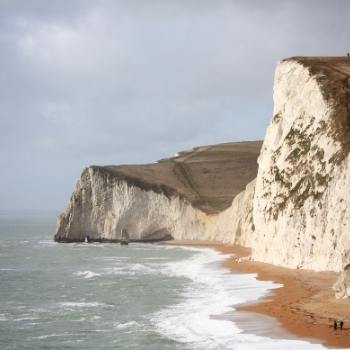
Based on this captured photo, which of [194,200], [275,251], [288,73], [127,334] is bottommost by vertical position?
[127,334]

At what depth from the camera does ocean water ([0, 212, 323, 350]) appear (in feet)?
91.8

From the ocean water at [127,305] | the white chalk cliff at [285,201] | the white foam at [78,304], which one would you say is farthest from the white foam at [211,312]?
the white chalk cliff at [285,201]

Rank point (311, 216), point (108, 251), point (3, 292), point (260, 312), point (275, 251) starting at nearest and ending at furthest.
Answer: point (260, 312)
point (3, 292)
point (311, 216)
point (275, 251)
point (108, 251)

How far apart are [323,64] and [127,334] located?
43.9m

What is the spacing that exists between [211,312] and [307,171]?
75.1 ft

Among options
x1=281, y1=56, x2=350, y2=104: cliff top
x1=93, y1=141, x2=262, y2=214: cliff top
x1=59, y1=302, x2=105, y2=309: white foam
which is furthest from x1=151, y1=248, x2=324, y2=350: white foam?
x1=93, y1=141, x2=262, y2=214: cliff top

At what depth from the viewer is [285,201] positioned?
5547cm

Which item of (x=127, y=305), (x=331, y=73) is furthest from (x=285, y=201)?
(x=127, y=305)

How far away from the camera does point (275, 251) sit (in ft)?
182

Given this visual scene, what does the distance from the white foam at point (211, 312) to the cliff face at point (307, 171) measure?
530 cm

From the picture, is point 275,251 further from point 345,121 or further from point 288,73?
point 288,73

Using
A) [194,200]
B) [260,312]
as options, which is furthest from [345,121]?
[194,200]

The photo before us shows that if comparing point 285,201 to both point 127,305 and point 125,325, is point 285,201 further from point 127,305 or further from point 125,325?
point 125,325

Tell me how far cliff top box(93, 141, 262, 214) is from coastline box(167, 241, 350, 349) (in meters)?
61.3
